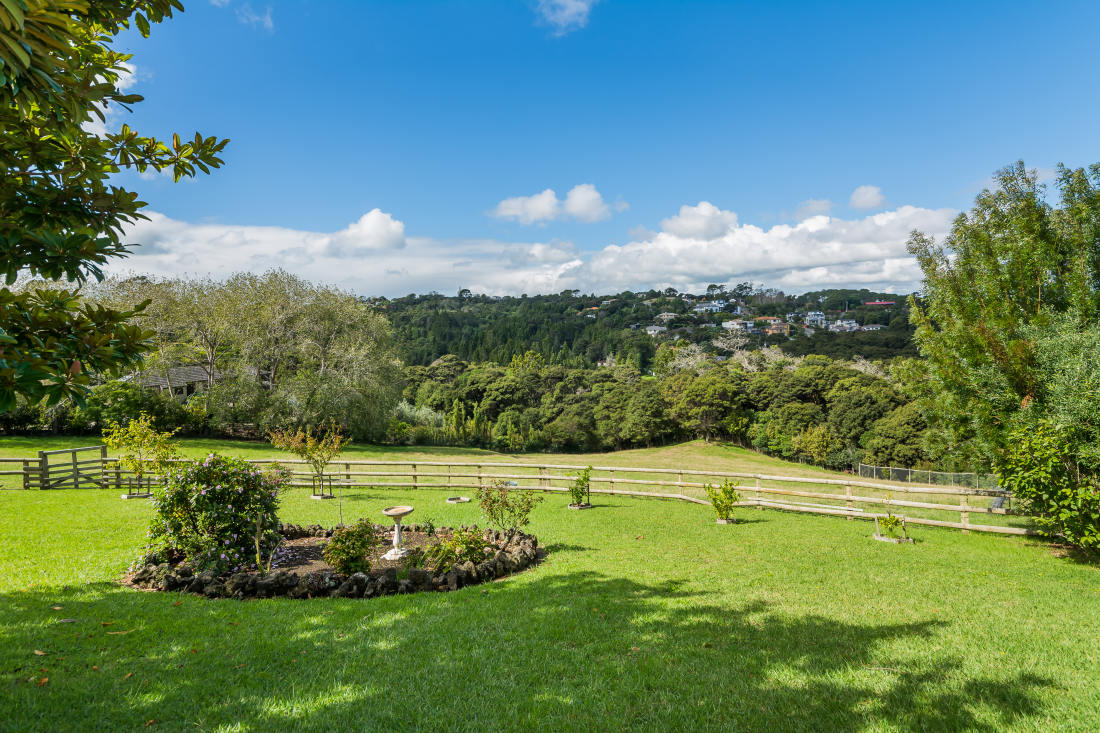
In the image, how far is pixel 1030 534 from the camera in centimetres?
Answer: 1099

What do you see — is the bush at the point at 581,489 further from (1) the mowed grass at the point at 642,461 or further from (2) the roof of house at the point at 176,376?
(2) the roof of house at the point at 176,376

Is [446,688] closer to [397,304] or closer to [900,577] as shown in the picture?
[900,577]

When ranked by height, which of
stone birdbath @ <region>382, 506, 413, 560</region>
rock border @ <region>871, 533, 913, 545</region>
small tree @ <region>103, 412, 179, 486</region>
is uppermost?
small tree @ <region>103, 412, 179, 486</region>

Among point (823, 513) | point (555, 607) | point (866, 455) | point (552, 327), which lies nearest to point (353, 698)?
point (555, 607)

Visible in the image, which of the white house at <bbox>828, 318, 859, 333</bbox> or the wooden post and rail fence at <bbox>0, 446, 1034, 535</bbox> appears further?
the white house at <bbox>828, 318, 859, 333</bbox>

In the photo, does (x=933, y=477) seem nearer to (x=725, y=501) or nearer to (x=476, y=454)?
(x=725, y=501)

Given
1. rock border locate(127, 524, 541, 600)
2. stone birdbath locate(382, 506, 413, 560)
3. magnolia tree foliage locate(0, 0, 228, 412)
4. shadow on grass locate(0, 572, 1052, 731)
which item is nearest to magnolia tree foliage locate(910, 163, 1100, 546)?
shadow on grass locate(0, 572, 1052, 731)

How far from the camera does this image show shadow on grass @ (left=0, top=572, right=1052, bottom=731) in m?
3.79

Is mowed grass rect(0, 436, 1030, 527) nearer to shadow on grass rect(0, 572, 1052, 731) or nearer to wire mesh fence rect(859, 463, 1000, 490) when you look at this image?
wire mesh fence rect(859, 463, 1000, 490)

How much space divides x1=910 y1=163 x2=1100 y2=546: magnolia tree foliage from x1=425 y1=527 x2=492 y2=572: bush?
9.93 m

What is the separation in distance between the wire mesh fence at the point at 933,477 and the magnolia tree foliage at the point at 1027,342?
7417 millimetres

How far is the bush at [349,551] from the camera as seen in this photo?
25.5ft

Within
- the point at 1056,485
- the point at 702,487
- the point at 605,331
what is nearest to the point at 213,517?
the point at 702,487

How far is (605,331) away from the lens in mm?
131000
